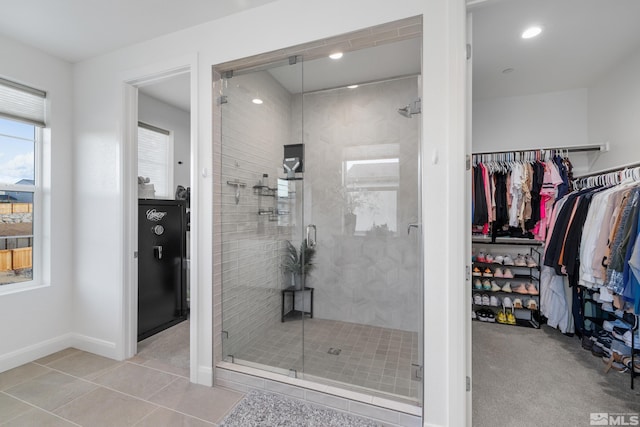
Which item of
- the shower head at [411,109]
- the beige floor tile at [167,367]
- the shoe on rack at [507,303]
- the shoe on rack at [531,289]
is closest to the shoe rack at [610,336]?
the shoe on rack at [531,289]

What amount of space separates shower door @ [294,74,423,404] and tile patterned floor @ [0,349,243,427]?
0.98 meters

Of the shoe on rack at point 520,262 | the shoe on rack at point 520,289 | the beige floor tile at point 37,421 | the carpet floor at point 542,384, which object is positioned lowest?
the carpet floor at point 542,384

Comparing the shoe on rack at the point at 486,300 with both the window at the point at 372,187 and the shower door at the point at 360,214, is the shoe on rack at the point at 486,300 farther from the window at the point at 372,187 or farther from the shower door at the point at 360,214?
the window at the point at 372,187

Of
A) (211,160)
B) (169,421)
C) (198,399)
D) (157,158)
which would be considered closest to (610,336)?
(198,399)

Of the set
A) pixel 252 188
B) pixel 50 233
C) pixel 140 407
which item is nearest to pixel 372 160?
pixel 252 188

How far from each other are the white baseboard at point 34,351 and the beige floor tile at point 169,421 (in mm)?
1536

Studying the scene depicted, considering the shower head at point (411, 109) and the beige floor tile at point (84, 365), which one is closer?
the shower head at point (411, 109)

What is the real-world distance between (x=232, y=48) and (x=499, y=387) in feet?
10.5

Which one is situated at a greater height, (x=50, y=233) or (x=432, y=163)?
(x=432, y=163)

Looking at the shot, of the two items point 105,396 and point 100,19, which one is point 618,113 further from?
point 105,396

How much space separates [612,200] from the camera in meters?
2.28

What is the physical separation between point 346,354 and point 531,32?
2989 millimetres

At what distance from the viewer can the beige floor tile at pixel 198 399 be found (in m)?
1.84

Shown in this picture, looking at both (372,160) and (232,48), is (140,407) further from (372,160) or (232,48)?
(372,160)
